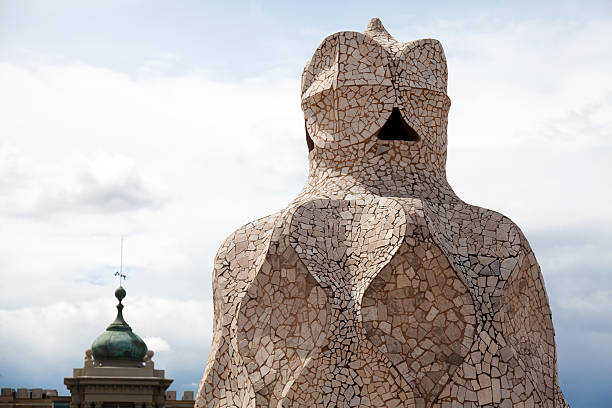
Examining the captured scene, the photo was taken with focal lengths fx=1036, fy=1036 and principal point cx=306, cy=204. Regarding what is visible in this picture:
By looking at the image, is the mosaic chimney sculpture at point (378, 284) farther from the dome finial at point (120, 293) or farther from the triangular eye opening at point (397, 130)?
the dome finial at point (120, 293)

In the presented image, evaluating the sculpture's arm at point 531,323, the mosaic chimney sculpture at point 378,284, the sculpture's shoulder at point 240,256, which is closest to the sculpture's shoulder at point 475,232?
the mosaic chimney sculpture at point 378,284

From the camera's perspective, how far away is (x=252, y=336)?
42.0 ft

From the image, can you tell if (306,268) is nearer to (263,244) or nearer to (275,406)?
(263,244)

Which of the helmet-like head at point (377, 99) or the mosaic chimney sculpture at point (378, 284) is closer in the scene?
the mosaic chimney sculpture at point (378, 284)

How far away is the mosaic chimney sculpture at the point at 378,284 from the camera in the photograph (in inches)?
485

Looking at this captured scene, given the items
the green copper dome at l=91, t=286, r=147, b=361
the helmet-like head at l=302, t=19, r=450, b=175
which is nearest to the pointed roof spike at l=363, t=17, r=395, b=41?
the helmet-like head at l=302, t=19, r=450, b=175

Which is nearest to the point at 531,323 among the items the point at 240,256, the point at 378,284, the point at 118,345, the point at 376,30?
Result: the point at 378,284

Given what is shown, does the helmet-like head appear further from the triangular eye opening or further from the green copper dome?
the green copper dome

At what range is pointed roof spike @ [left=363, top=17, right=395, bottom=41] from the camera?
49.3ft

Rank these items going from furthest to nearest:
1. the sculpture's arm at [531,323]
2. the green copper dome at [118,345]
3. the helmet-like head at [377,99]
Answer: the green copper dome at [118,345]
the helmet-like head at [377,99]
the sculpture's arm at [531,323]

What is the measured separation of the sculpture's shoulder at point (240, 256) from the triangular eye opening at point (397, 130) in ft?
6.68

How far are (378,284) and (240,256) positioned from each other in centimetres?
200

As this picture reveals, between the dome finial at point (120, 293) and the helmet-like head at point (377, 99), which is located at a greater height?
the dome finial at point (120, 293)

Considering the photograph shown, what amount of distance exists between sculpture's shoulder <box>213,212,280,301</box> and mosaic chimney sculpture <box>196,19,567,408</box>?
20mm
